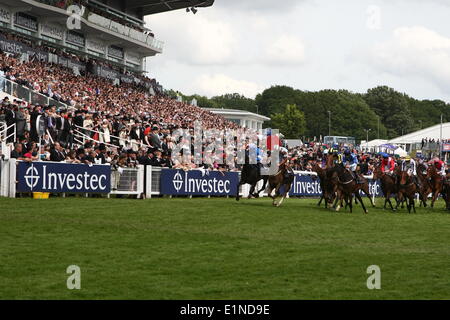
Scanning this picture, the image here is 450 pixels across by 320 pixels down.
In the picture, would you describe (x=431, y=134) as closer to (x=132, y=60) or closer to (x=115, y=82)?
(x=132, y=60)

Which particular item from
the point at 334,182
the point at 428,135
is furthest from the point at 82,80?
the point at 428,135

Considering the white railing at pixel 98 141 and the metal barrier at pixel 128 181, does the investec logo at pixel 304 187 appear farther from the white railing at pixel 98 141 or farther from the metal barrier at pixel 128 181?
the metal barrier at pixel 128 181

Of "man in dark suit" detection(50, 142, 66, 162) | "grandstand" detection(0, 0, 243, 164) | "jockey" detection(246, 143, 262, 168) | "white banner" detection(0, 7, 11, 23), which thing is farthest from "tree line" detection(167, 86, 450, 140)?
"man in dark suit" detection(50, 142, 66, 162)

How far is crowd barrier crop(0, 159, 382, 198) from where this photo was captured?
768 inches

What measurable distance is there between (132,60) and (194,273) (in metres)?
60.9

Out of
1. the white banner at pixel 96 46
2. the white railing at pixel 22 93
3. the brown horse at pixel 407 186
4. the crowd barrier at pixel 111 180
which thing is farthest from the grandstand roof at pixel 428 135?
the white railing at pixel 22 93

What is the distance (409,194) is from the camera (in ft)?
77.2

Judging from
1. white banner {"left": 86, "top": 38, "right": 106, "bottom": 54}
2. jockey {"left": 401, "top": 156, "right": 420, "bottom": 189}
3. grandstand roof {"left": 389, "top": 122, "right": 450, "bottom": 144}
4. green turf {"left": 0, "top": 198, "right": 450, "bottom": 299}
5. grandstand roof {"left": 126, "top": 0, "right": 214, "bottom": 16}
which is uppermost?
→ grandstand roof {"left": 126, "top": 0, "right": 214, "bottom": 16}

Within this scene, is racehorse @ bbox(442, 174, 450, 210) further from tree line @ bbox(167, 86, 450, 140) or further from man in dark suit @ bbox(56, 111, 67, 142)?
tree line @ bbox(167, 86, 450, 140)

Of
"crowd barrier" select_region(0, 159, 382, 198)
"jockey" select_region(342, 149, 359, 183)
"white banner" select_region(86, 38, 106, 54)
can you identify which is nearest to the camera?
"crowd barrier" select_region(0, 159, 382, 198)

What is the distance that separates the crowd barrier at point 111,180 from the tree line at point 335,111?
90.2 metres

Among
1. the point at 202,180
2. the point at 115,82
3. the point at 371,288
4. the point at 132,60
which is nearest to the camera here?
the point at 371,288

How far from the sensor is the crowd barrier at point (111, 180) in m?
19.5
